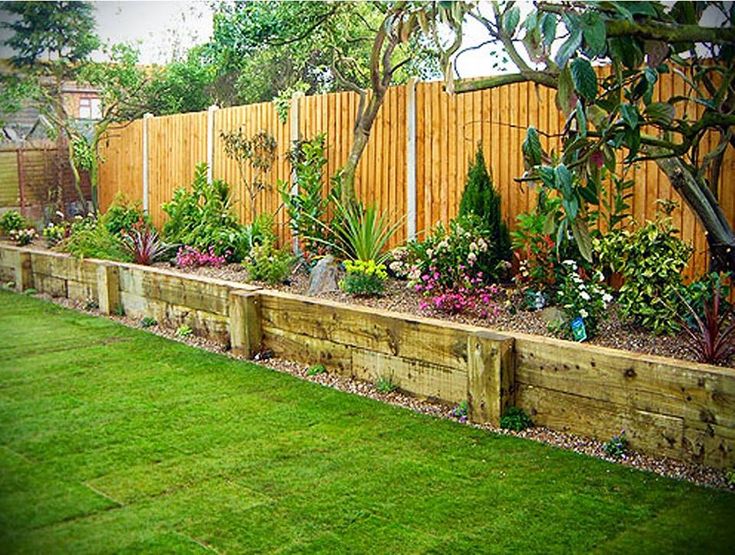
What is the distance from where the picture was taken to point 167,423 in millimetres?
3891

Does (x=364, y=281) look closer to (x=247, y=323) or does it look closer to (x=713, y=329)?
(x=247, y=323)

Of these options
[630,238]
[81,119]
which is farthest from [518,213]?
[81,119]

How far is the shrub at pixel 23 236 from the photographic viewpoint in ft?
20.3

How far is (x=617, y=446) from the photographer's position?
340 centimetres

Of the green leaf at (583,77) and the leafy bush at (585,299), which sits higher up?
the green leaf at (583,77)

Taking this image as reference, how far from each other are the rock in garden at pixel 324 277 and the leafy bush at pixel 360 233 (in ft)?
0.60

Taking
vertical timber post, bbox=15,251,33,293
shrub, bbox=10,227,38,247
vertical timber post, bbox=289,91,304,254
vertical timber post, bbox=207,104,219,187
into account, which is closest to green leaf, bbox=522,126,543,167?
shrub, bbox=10,227,38,247

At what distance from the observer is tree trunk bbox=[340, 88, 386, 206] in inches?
244

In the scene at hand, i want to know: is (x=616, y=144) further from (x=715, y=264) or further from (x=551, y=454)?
(x=715, y=264)

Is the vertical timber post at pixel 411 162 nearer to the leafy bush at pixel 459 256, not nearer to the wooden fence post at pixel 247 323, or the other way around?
the leafy bush at pixel 459 256

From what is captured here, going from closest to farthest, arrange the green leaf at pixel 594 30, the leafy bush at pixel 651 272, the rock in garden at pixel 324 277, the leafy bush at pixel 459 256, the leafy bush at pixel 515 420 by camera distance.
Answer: the green leaf at pixel 594 30
the leafy bush at pixel 515 420
the leafy bush at pixel 651 272
the leafy bush at pixel 459 256
the rock in garden at pixel 324 277

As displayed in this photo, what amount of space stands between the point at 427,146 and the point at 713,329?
109 inches

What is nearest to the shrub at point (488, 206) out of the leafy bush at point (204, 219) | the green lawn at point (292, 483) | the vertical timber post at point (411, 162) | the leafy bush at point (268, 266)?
the vertical timber post at point (411, 162)

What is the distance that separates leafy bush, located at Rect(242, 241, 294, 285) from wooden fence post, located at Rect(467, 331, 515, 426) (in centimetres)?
237
